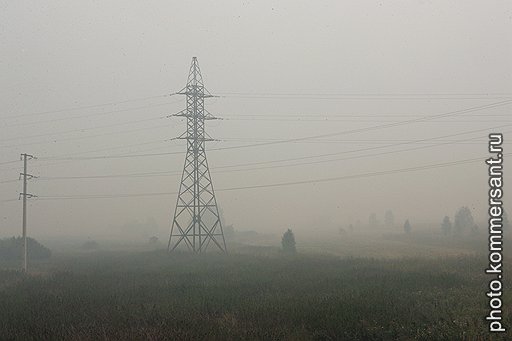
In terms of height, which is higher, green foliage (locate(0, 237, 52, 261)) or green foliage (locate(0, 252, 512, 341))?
green foliage (locate(0, 252, 512, 341))

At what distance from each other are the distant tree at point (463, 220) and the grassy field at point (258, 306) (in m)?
43.5

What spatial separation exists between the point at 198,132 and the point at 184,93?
3.48m

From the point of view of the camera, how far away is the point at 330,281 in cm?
1955

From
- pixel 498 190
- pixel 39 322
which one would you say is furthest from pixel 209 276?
pixel 498 190

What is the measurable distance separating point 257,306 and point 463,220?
6108cm

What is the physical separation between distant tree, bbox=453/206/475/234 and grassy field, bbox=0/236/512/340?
1711 inches

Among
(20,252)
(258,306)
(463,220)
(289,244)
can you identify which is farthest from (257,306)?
(463,220)

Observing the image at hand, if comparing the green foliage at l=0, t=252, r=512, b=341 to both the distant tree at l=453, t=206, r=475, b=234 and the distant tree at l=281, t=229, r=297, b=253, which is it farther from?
the distant tree at l=453, t=206, r=475, b=234

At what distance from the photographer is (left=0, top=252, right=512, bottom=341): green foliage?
10125mm

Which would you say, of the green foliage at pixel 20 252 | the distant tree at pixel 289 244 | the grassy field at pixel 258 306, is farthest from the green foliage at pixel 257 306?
the green foliage at pixel 20 252

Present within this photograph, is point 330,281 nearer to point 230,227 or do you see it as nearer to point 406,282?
point 406,282

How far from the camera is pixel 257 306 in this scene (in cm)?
1345

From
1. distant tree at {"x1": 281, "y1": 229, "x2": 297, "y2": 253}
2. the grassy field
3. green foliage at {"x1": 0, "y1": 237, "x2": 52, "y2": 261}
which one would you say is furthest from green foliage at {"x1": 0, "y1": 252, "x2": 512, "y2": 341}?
green foliage at {"x1": 0, "y1": 237, "x2": 52, "y2": 261}

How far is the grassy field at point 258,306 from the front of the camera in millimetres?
10133
